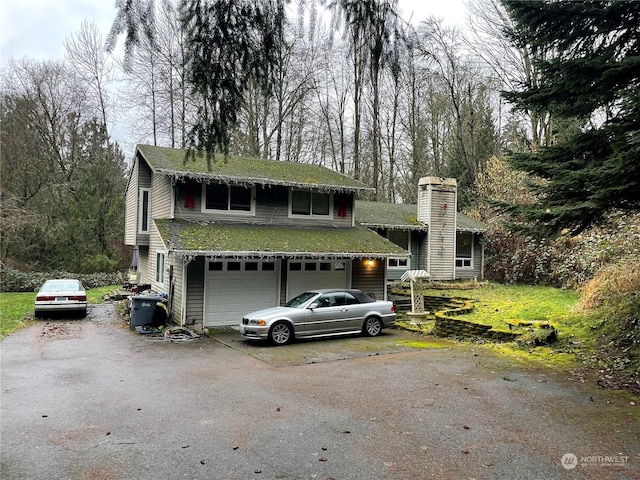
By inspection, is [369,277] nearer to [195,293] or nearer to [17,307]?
[195,293]

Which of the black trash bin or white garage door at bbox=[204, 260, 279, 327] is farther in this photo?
white garage door at bbox=[204, 260, 279, 327]

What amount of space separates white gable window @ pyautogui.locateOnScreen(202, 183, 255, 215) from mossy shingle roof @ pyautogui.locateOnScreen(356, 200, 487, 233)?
266 inches

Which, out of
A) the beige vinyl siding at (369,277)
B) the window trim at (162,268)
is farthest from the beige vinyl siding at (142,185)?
the beige vinyl siding at (369,277)

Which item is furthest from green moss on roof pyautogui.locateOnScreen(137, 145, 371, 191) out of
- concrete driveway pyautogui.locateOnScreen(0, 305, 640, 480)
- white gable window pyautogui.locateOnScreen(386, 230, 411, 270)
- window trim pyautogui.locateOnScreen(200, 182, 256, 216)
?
concrete driveway pyautogui.locateOnScreen(0, 305, 640, 480)

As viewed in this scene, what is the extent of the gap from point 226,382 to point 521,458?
533 centimetres

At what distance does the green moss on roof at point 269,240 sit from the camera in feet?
44.1

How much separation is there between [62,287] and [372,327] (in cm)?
1197

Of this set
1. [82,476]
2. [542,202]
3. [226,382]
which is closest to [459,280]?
[542,202]

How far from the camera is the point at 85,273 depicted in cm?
2636

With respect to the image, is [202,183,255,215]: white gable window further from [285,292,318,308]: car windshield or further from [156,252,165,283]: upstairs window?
[285,292,318,308]: car windshield

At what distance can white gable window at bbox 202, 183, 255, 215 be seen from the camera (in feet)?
51.2

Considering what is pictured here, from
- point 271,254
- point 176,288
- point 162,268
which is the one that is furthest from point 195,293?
point 162,268

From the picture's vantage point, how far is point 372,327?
13.3 metres

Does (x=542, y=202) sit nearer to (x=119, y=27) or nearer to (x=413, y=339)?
(x=413, y=339)
